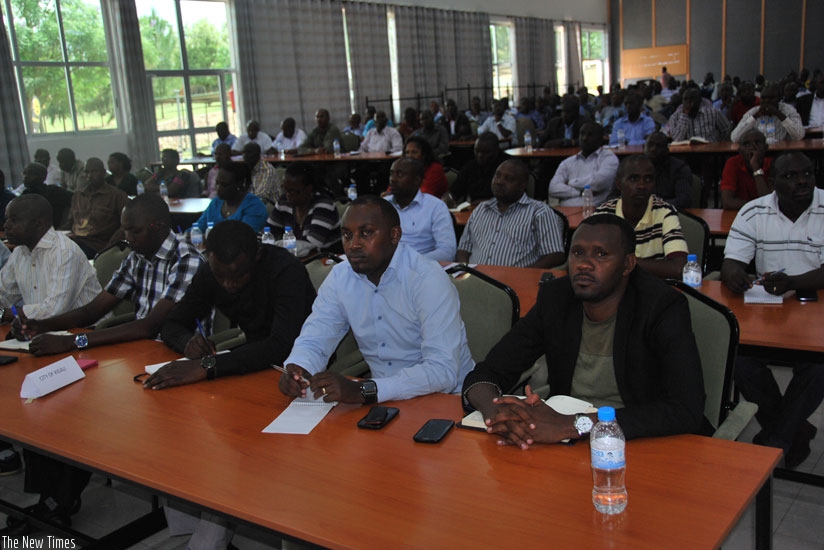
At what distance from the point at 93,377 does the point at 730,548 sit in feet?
7.70

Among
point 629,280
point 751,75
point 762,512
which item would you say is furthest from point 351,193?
point 751,75

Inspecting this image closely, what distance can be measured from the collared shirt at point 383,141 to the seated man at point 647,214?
8263mm

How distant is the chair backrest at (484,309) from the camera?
9.25ft

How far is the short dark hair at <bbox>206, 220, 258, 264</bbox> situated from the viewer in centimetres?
279

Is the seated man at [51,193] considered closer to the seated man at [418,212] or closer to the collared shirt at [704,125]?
the seated man at [418,212]

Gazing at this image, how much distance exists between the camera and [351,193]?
27.6 ft

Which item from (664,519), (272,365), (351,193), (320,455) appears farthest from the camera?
(351,193)

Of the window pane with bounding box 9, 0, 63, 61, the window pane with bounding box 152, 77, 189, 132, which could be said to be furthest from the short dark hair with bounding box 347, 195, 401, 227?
the window pane with bounding box 152, 77, 189, 132

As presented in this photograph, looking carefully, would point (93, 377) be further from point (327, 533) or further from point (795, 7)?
point (795, 7)

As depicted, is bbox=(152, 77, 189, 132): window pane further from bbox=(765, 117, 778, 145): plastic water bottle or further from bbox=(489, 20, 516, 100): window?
bbox=(765, 117, 778, 145): plastic water bottle

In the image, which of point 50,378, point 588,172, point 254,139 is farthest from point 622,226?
point 254,139

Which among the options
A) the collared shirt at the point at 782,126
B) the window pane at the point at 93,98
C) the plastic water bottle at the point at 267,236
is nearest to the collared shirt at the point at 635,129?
the collared shirt at the point at 782,126

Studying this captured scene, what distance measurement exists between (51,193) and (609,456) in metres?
7.12

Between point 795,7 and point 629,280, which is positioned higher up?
point 795,7
